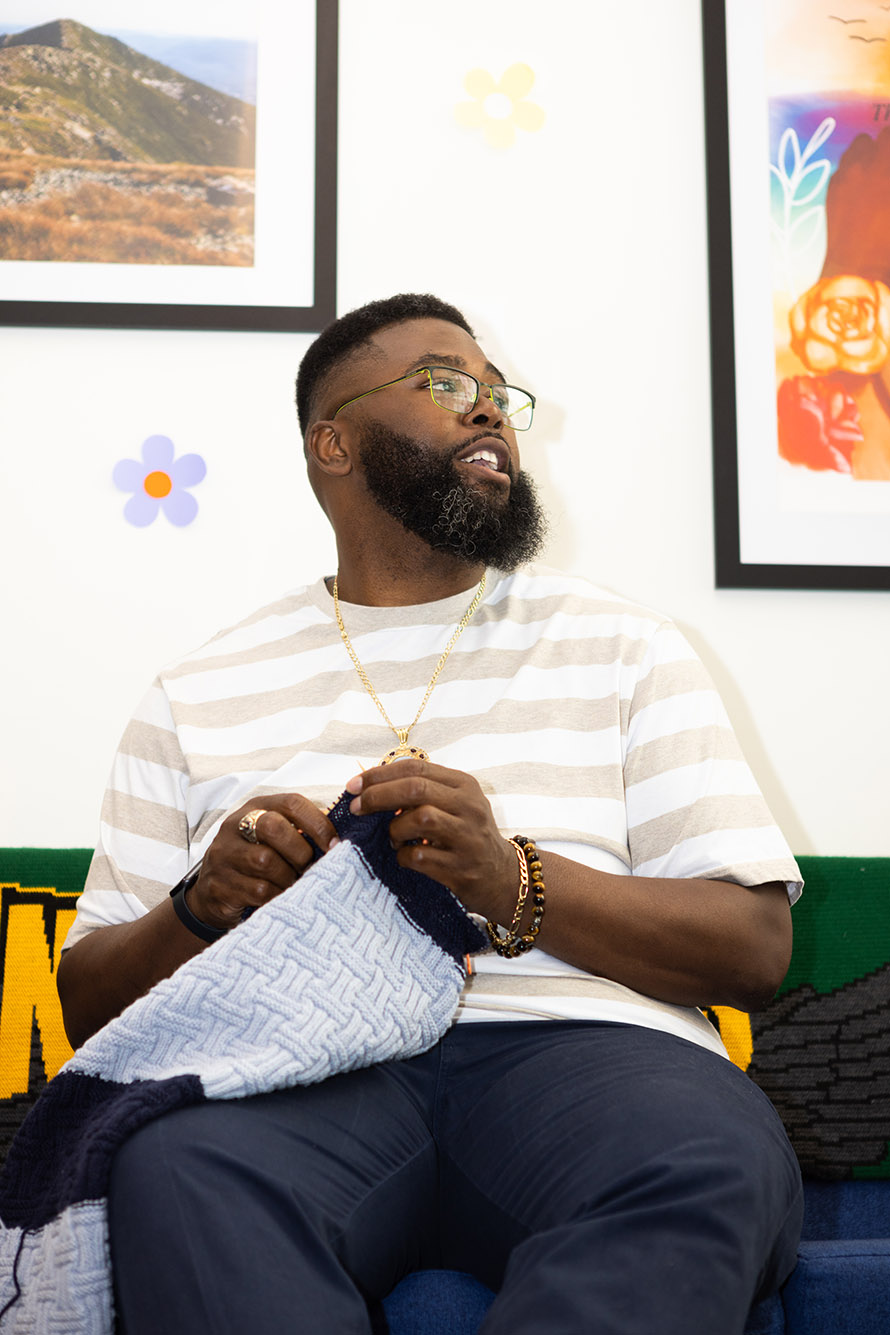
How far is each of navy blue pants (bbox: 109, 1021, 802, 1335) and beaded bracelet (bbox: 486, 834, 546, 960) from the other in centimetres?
10

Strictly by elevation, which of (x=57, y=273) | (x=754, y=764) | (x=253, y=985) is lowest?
(x=253, y=985)

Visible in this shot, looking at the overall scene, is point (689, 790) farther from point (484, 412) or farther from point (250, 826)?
point (484, 412)

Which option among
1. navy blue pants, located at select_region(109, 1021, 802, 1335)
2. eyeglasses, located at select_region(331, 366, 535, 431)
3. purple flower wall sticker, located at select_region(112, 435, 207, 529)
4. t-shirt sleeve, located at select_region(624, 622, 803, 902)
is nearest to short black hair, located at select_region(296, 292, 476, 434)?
eyeglasses, located at select_region(331, 366, 535, 431)

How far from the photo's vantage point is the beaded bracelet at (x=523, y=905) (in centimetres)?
106

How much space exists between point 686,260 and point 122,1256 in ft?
5.71

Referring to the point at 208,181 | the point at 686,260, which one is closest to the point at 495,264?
the point at 686,260

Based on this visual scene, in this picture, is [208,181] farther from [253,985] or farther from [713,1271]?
[713,1271]

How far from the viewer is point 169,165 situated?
1926mm

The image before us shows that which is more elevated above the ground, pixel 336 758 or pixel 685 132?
pixel 685 132

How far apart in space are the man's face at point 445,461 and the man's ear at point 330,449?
0.04 metres

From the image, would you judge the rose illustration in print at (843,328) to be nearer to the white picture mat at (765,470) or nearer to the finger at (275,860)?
the white picture mat at (765,470)

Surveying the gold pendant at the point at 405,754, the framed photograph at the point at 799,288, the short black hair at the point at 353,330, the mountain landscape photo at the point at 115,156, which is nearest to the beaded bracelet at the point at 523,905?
the gold pendant at the point at 405,754

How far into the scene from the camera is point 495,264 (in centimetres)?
196

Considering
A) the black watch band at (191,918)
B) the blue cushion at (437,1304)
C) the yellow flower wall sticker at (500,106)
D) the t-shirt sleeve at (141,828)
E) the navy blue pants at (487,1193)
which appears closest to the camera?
the navy blue pants at (487,1193)
